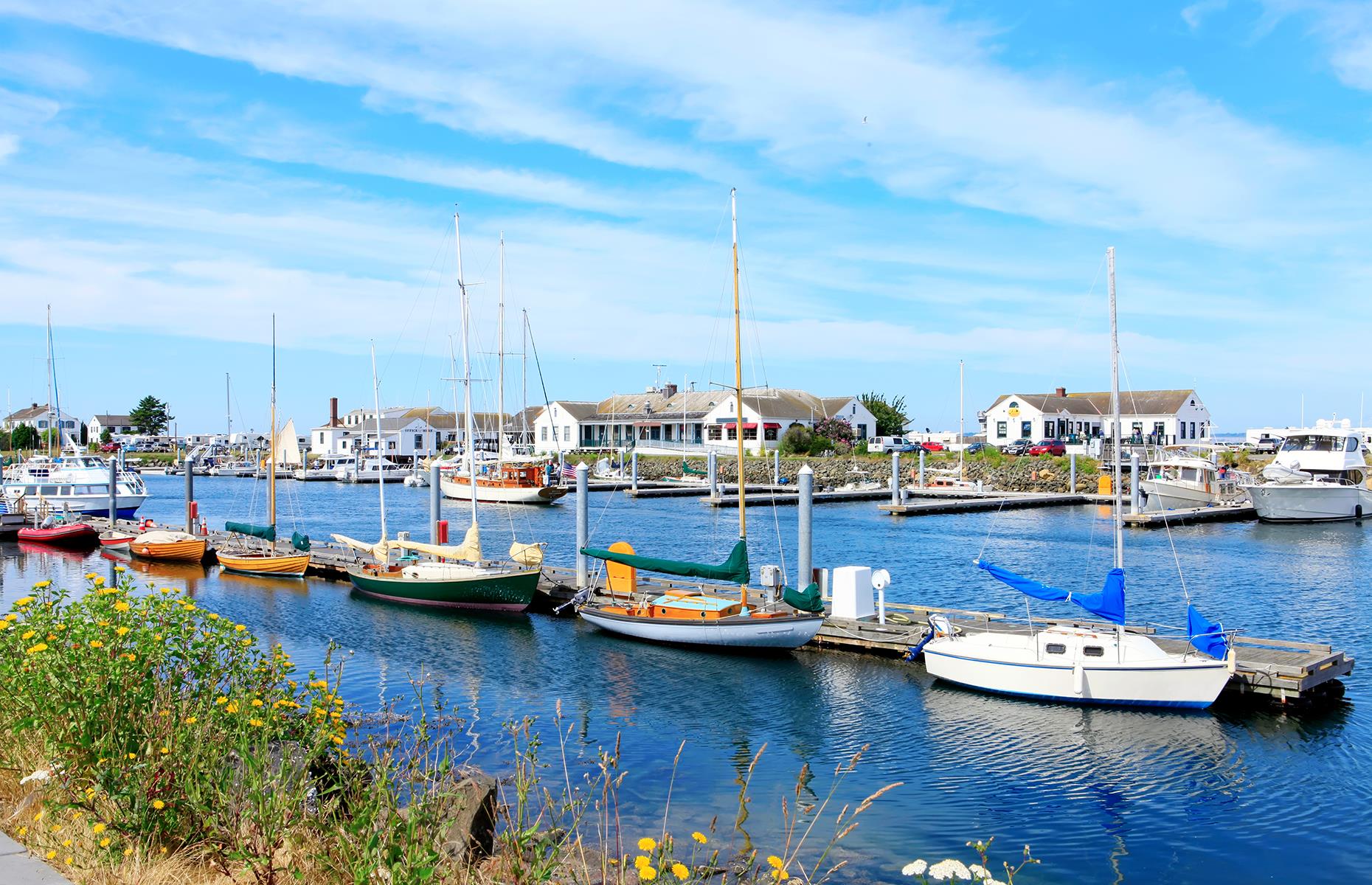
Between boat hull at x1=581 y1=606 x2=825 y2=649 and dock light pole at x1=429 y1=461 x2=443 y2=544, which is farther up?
dock light pole at x1=429 y1=461 x2=443 y2=544

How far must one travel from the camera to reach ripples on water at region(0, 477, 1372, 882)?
13.1m

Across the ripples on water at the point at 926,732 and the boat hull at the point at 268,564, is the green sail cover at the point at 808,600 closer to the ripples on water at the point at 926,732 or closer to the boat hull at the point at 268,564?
the ripples on water at the point at 926,732

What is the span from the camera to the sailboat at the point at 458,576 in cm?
2839

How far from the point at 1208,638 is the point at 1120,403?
8191 cm

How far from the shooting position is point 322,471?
109875mm

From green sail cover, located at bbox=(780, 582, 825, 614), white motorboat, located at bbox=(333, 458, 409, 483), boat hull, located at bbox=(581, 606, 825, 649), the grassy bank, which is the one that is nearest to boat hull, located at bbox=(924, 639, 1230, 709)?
green sail cover, located at bbox=(780, 582, 825, 614)

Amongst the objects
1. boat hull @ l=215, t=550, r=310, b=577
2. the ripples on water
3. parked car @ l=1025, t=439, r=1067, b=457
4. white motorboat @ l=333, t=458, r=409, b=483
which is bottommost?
the ripples on water

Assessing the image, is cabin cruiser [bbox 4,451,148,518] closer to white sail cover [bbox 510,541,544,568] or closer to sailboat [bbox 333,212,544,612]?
sailboat [bbox 333,212,544,612]

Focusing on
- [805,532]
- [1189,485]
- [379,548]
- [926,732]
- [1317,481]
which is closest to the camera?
[926,732]

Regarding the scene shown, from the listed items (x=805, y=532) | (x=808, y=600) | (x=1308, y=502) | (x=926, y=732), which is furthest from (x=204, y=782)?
(x=1308, y=502)

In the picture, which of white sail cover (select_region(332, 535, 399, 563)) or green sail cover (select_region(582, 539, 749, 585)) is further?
white sail cover (select_region(332, 535, 399, 563))

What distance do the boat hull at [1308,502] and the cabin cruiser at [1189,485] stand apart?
488 centimetres

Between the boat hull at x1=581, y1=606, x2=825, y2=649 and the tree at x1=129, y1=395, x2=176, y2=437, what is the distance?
147805mm

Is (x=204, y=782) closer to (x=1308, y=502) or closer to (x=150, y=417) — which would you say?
(x=1308, y=502)
